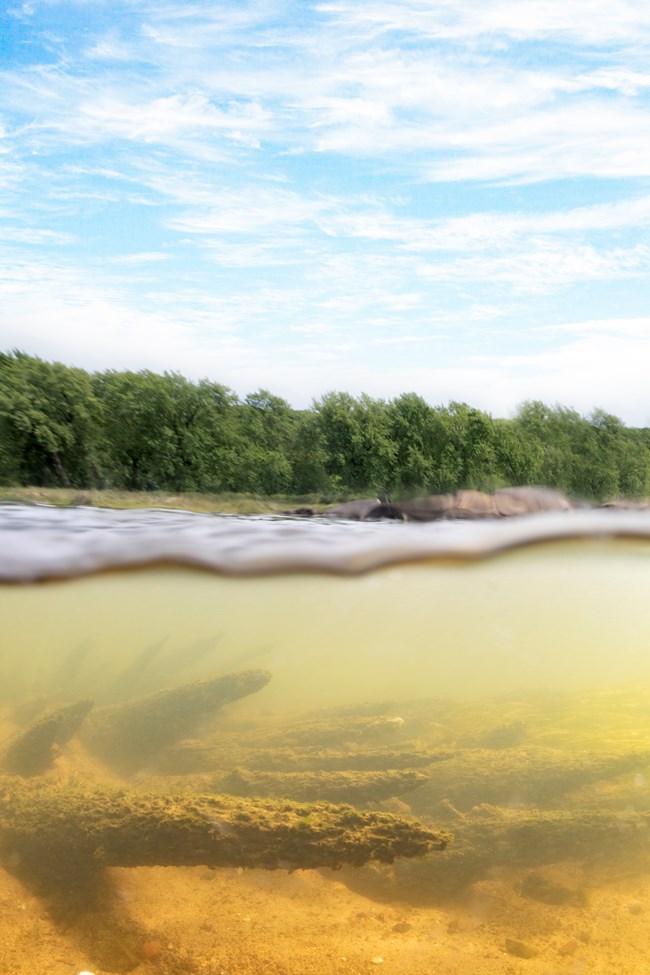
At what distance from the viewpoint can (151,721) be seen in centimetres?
686

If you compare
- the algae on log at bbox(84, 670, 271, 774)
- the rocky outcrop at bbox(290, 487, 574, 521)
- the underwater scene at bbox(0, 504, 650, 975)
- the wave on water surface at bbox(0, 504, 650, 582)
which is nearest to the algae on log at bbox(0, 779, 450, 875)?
the underwater scene at bbox(0, 504, 650, 975)

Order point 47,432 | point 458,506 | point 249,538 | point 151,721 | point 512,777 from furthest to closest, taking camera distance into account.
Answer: point 151,721
point 512,777
point 249,538
point 458,506
point 47,432

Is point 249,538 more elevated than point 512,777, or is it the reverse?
point 249,538

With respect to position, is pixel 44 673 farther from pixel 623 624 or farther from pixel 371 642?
pixel 623 624

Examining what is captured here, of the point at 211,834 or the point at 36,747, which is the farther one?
the point at 36,747

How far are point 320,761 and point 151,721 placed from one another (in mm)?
1814

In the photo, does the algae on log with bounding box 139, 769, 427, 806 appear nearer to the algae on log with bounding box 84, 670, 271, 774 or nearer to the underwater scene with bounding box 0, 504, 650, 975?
the underwater scene with bounding box 0, 504, 650, 975

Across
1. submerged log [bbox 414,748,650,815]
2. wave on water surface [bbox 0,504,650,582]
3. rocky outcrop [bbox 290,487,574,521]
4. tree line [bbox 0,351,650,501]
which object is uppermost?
tree line [bbox 0,351,650,501]

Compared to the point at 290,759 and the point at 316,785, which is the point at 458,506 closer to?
the point at 316,785

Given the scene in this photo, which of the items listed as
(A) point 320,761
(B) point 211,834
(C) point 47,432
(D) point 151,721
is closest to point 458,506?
(A) point 320,761

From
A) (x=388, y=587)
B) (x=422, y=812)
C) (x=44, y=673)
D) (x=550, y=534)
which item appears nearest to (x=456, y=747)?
(x=422, y=812)

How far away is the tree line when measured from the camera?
5344 millimetres

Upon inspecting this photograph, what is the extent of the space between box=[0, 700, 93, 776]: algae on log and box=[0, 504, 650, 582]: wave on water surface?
139cm

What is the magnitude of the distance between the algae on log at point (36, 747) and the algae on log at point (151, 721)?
0.49m
